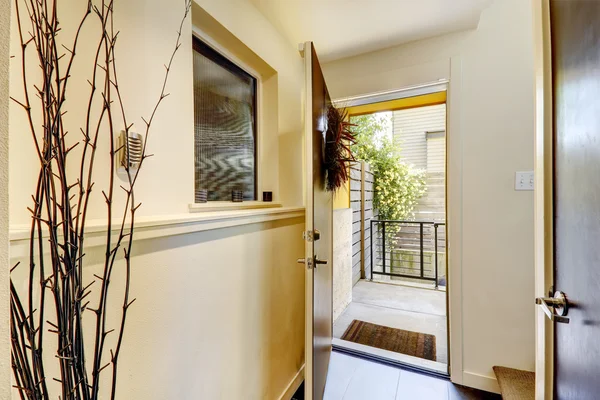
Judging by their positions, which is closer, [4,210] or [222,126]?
[4,210]

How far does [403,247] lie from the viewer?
4434 mm

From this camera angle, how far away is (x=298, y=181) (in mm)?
2012

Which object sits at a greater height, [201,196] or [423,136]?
[423,136]

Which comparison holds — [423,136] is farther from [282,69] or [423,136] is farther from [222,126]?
[222,126]

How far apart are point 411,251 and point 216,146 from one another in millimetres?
3841

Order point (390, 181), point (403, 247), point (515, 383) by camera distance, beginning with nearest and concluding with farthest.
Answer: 1. point (515, 383)
2. point (403, 247)
3. point (390, 181)

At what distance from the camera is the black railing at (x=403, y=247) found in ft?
13.5

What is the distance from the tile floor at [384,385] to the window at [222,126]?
137 cm

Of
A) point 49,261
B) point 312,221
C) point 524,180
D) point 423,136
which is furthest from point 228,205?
point 423,136

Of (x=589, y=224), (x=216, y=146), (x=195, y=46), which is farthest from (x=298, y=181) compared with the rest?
(x=589, y=224)

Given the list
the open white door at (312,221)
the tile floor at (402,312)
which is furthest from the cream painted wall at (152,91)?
the tile floor at (402,312)

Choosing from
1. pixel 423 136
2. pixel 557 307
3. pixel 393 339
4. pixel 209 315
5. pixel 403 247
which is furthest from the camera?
pixel 423 136

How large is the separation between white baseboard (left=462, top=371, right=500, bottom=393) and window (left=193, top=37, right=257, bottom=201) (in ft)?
6.00

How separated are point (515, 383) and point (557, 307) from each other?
1198 millimetres
